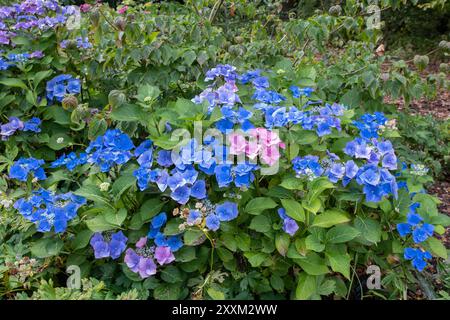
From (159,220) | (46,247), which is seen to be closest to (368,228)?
(159,220)

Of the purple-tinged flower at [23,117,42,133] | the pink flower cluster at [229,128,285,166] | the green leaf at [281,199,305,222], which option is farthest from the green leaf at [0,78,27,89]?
the green leaf at [281,199,305,222]

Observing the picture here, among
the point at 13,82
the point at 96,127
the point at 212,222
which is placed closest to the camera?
the point at 212,222

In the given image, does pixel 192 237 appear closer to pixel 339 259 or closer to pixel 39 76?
pixel 339 259

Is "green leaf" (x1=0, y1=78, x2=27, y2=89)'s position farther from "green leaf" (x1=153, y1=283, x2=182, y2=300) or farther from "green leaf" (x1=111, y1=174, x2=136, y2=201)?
"green leaf" (x1=153, y1=283, x2=182, y2=300)

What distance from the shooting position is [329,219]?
1421mm

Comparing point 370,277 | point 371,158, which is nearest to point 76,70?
point 371,158

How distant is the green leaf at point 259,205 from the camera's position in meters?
1.44

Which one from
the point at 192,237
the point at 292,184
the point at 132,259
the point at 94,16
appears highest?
the point at 94,16

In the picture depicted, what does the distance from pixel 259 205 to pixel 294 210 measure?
0.39 ft

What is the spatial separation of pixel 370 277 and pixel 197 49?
1.25 metres

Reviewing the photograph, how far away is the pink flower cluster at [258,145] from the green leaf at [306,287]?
40cm

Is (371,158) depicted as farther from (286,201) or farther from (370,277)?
(370,277)

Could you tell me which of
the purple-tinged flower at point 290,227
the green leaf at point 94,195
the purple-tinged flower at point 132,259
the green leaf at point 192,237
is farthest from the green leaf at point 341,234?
the green leaf at point 94,195

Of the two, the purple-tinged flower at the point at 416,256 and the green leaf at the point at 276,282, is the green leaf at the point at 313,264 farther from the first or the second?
the purple-tinged flower at the point at 416,256
